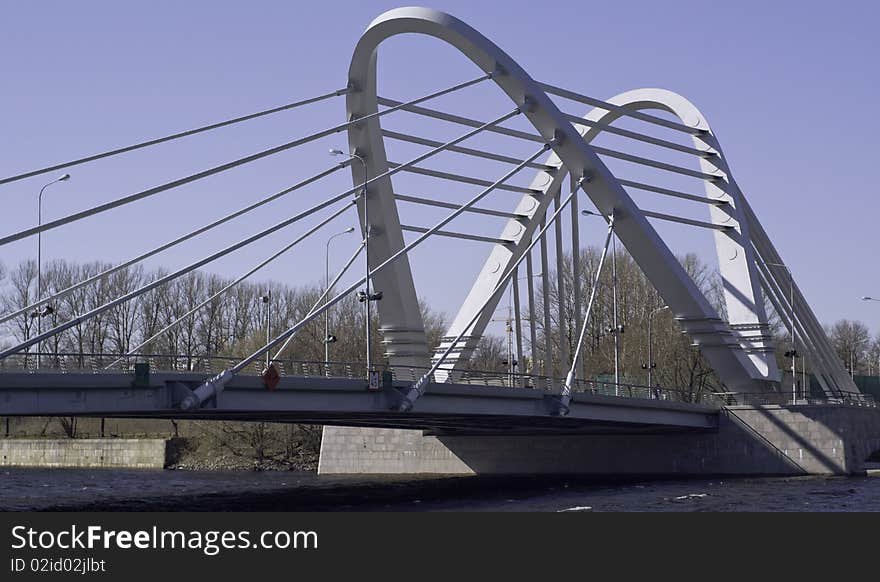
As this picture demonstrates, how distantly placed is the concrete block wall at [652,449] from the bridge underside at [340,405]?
1.18 meters

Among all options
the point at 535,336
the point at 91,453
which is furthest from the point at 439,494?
the point at 91,453

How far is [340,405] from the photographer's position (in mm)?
47812

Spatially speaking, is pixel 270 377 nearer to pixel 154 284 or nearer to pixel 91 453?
pixel 154 284

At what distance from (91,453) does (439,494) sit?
144 feet

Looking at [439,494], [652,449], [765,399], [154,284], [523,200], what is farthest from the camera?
[652,449]

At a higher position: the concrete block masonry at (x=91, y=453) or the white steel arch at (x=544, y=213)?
the white steel arch at (x=544, y=213)

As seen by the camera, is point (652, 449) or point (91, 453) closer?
point (652, 449)

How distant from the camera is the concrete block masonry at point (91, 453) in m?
94.4

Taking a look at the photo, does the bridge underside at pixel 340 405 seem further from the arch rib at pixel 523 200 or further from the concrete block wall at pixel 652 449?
the arch rib at pixel 523 200

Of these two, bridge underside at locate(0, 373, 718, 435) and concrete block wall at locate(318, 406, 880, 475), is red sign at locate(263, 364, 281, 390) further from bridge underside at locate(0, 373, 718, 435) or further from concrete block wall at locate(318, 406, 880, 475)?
concrete block wall at locate(318, 406, 880, 475)

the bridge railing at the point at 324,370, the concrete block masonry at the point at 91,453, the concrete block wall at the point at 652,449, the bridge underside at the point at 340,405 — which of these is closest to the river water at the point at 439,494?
the concrete block wall at the point at 652,449

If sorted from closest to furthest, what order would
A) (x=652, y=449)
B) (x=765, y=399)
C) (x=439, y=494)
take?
(x=439, y=494)
(x=765, y=399)
(x=652, y=449)

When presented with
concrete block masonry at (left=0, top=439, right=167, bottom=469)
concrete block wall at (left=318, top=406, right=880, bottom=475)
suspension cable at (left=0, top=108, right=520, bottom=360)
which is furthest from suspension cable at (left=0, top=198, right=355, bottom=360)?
concrete block masonry at (left=0, top=439, right=167, bottom=469)

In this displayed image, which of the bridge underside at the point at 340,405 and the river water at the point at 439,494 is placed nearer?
the bridge underside at the point at 340,405
